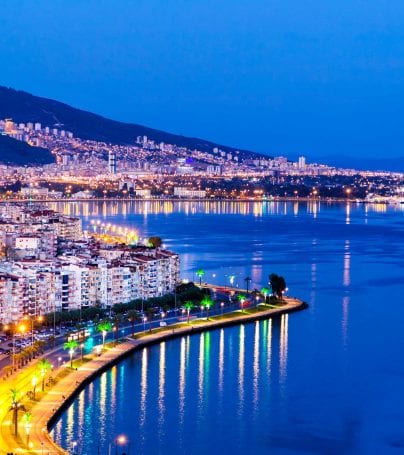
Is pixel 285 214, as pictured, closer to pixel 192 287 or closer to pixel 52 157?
pixel 192 287

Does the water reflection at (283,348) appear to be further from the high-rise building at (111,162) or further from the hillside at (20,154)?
the high-rise building at (111,162)

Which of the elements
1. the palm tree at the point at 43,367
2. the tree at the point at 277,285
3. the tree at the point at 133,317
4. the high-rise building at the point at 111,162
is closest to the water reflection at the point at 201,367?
the tree at the point at 133,317

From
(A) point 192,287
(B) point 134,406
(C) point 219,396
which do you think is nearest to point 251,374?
(C) point 219,396

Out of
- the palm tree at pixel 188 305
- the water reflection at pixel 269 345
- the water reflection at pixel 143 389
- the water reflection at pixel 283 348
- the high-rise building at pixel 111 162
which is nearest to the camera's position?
the water reflection at pixel 143 389

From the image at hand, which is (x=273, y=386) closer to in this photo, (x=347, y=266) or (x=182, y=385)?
(x=182, y=385)

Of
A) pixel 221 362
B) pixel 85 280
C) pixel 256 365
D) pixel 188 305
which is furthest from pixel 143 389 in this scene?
pixel 85 280

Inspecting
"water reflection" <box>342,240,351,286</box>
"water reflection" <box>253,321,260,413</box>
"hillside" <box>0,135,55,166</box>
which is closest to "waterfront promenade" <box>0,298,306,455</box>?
"water reflection" <box>253,321,260,413</box>
